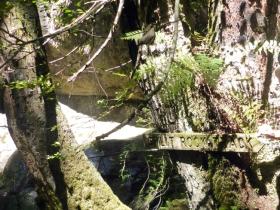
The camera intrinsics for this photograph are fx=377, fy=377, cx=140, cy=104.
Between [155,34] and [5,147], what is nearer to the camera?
[155,34]

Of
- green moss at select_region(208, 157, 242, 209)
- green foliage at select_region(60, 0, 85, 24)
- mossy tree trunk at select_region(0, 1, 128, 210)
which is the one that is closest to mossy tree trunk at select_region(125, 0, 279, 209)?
green moss at select_region(208, 157, 242, 209)

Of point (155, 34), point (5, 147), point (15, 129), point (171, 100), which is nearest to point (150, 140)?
point (171, 100)

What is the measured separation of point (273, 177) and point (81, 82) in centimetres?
719

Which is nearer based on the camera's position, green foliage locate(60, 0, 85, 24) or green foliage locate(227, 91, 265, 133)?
green foliage locate(227, 91, 265, 133)

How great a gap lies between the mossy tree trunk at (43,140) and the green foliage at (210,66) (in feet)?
8.66

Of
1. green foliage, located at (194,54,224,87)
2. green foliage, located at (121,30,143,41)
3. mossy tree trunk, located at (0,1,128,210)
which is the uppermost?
green foliage, located at (121,30,143,41)

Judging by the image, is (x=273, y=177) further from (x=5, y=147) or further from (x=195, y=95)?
(x=5, y=147)

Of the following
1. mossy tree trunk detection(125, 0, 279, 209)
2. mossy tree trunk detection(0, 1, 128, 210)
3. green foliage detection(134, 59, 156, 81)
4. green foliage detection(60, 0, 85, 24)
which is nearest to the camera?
mossy tree trunk detection(125, 0, 279, 209)

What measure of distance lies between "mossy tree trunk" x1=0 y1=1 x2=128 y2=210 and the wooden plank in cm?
202

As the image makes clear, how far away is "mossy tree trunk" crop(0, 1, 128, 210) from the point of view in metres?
4.97

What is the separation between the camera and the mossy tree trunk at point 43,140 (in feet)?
16.3

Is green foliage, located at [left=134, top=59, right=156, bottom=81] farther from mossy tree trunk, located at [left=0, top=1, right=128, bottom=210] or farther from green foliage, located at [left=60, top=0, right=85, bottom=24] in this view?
mossy tree trunk, located at [left=0, top=1, right=128, bottom=210]

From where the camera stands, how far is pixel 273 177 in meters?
2.81

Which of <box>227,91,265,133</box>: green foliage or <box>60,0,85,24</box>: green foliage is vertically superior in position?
<box>60,0,85,24</box>: green foliage
